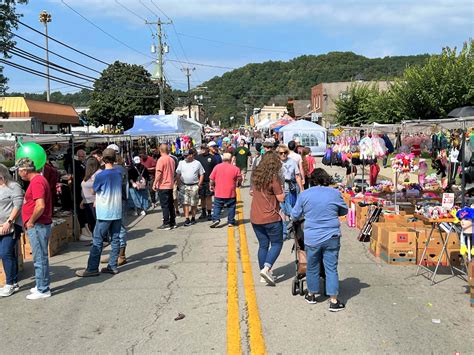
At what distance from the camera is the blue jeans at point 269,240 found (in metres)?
6.31

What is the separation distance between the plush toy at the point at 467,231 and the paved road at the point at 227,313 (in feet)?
1.97

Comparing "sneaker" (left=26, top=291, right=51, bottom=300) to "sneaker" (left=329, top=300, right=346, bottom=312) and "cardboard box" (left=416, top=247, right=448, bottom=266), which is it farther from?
"cardboard box" (left=416, top=247, right=448, bottom=266)

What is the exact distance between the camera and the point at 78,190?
10.3m

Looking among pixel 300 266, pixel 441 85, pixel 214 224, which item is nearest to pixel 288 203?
pixel 214 224

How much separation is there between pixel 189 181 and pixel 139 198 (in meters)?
2.60

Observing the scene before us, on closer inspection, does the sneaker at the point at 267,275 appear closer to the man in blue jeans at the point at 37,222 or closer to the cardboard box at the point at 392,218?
the man in blue jeans at the point at 37,222

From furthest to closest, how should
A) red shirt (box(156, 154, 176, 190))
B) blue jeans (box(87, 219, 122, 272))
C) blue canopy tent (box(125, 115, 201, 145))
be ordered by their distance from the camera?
blue canopy tent (box(125, 115, 201, 145)) < red shirt (box(156, 154, 176, 190)) < blue jeans (box(87, 219, 122, 272))

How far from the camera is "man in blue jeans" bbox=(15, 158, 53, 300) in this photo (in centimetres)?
596

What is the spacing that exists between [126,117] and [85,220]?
5161cm

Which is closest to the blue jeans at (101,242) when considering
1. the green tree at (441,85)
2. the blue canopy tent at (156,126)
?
the blue canopy tent at (156,126)

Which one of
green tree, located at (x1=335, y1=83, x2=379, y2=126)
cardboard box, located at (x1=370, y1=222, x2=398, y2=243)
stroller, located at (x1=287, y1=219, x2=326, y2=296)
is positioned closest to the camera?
stroller, located at (x1=287, y1=219, x2=326, y2=296)

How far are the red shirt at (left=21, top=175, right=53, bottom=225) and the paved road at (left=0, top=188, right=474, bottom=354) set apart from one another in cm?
104

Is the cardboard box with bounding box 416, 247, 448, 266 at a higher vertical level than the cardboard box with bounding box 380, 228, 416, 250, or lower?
lower

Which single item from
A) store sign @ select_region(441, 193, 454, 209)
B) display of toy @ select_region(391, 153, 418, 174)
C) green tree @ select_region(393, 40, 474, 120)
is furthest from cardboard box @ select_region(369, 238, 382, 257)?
green tree @ select_region(393, 40, 474, 120)
